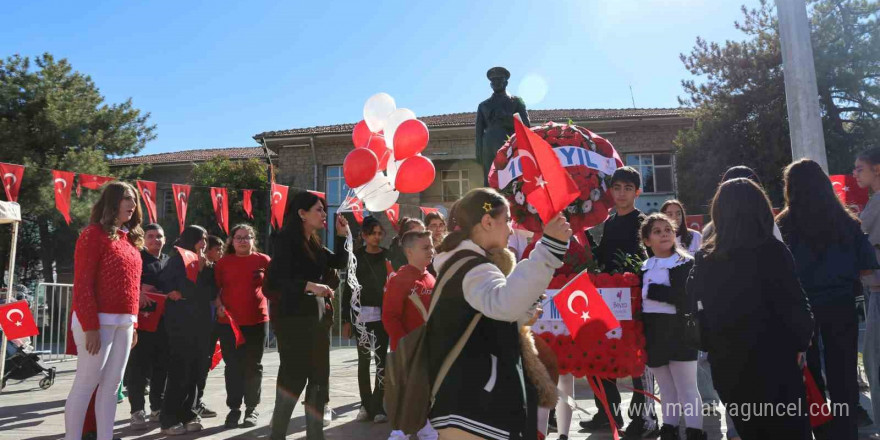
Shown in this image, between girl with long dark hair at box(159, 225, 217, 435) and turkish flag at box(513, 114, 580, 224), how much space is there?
3994 mm

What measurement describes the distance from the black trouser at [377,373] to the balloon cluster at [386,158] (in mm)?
1204

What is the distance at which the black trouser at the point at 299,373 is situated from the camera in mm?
3977

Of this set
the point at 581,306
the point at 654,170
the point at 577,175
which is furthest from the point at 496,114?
the point at 654,170

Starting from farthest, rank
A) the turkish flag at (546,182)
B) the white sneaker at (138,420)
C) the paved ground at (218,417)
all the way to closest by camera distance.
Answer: the white sneaker at (138,420) → the paved ground at (218,417) → the turkish flag at (546,182)

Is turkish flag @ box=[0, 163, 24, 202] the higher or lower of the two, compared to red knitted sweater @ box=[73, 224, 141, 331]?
higher

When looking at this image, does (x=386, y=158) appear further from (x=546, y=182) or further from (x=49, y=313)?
(x=49, y=313)

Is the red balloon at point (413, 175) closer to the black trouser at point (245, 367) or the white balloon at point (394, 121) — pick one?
the white balloon at point (394, 121)

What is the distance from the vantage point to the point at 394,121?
6277mm

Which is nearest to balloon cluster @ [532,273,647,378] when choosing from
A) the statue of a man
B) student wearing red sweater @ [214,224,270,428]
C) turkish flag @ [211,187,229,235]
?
the statue of a man

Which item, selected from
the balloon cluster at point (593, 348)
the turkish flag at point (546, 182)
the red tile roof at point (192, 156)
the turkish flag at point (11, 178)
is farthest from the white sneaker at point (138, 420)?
the red tile roof at point (192, 156)

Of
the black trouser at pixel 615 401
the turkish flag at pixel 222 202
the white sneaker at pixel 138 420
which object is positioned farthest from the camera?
the turkish flag at pixel 222 202

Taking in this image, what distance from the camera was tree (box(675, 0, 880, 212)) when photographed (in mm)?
20016

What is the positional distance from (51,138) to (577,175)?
26.4 meters

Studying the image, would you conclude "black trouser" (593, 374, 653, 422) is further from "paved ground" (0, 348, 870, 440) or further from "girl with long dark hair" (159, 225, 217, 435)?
"girl with long dark hair" (159, 225, 217, 435)
